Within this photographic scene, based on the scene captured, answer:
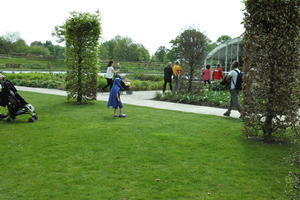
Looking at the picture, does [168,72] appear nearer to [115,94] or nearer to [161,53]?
[115,94]

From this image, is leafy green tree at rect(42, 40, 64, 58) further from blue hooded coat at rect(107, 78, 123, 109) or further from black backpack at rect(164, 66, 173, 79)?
blue hooded coat at rect(107, 78, 123, 109)

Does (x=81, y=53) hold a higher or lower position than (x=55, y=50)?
lower

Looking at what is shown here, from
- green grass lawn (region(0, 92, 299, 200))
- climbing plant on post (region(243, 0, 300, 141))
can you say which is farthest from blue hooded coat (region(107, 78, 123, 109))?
climbing plant on post (region(243, 0, 300, 141))

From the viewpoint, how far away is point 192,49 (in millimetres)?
15523

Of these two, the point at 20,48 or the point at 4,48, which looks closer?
the point at 4,48

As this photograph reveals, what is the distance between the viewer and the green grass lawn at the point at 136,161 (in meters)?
4.23

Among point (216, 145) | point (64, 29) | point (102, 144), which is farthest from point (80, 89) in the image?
point (216, 145)

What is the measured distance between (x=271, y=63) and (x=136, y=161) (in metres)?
3.63

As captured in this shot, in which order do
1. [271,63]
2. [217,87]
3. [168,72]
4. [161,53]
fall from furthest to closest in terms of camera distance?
1. [161,53]
2. [217,87]
3. [168,72]
4. [271,63]

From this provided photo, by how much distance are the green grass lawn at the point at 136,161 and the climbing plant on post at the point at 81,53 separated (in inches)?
165

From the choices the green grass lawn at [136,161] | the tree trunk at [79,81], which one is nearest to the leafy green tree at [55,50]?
the tree trunk at [79,81]

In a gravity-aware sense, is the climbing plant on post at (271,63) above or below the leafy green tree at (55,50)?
below

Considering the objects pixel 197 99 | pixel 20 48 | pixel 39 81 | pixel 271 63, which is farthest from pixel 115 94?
pixel 20 48

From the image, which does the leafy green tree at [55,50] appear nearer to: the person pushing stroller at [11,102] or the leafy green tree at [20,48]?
the leafy green tree at [20,48]
